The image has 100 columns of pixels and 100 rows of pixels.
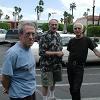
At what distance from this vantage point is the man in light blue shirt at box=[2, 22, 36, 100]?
4320mm

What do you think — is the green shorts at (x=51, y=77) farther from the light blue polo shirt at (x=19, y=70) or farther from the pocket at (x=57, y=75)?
the light blue polo shirt at (x=19, y=70)

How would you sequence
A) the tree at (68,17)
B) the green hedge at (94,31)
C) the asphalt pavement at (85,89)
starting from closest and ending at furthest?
1. the asphalt pavement at (85,89)
2. the green hedge at (94,31)
3. the tree at (68,17)

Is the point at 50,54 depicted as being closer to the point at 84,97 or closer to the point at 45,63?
the point at 45,63

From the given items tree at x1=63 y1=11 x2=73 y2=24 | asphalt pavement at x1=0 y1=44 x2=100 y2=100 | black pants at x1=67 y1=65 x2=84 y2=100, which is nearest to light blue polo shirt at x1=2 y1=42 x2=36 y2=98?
black pants at x1=67 y1=65 x2=84 y2=100

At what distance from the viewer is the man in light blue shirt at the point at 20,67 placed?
4.32 metres

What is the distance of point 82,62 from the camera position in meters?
7.70

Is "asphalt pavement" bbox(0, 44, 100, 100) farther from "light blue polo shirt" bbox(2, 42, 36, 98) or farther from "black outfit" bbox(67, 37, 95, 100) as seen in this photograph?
"light blue polo shirt" bbox(2, 42, 36, 98)

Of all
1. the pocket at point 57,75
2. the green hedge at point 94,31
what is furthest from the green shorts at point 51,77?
the green hedge at point 94,31

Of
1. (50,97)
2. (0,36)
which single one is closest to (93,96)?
(50,97)

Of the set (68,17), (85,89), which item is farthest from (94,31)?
(68,17)

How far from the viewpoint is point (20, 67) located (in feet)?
14.4

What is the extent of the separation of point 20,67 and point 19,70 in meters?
0.04

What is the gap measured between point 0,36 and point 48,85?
1059 inches

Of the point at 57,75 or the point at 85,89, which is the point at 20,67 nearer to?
the point at 57,75
